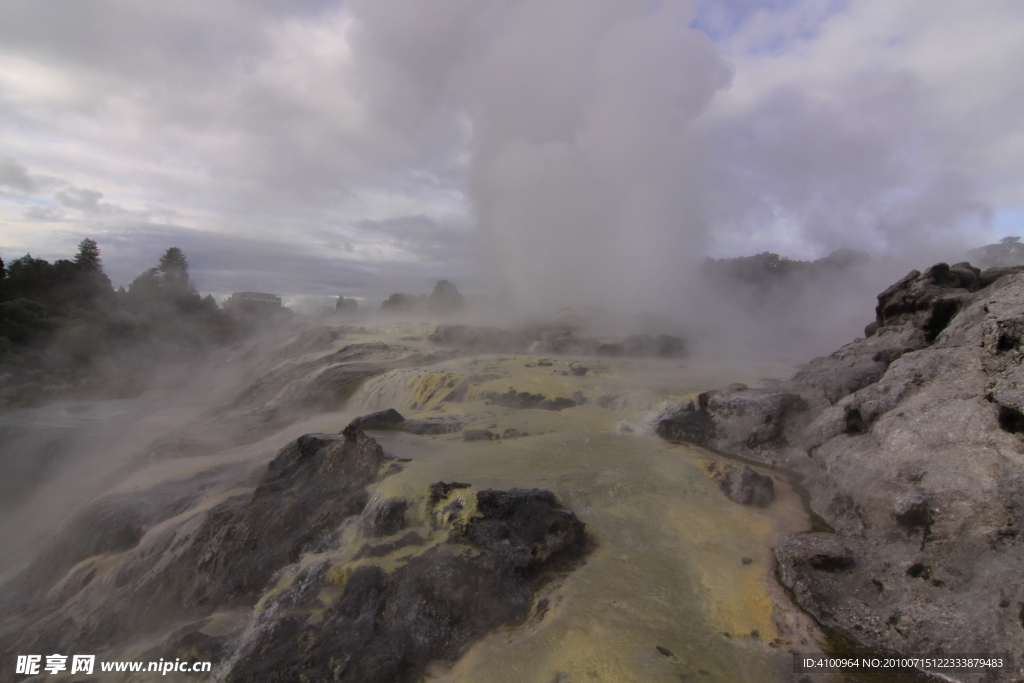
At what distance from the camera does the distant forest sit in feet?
53.3

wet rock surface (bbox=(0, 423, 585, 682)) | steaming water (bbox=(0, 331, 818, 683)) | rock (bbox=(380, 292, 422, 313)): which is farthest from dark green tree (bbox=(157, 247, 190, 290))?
wet rock surface (bbox=(0, 423, 585, 682))

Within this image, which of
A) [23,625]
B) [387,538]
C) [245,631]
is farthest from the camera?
[23,625]

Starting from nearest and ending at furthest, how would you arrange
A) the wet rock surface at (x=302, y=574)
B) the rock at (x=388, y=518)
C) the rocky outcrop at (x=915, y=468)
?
the rocky outcrop at (x=915, y=468) < the wet rock surface at (x=302, y=574) < the rock at (x=388, y=518)

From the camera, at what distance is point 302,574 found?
16.4 ft

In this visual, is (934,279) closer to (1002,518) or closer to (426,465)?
(1002,518)

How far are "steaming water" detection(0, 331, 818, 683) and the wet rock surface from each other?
0.15 metres

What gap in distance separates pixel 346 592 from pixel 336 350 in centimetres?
1246

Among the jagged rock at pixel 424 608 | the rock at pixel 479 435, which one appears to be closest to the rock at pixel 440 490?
the jagged rock at pixel 424 608

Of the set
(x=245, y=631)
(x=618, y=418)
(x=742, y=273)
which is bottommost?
(x=245, y=631)

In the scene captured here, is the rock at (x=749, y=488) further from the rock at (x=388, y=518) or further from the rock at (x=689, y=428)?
the rock at (x=388, y=518)

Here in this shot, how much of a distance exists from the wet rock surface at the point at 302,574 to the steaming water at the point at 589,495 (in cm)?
15

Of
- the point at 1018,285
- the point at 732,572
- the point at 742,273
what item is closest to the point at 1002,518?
the point at 732,572

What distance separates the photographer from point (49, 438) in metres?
11.1

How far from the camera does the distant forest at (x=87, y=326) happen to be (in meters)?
16.2
